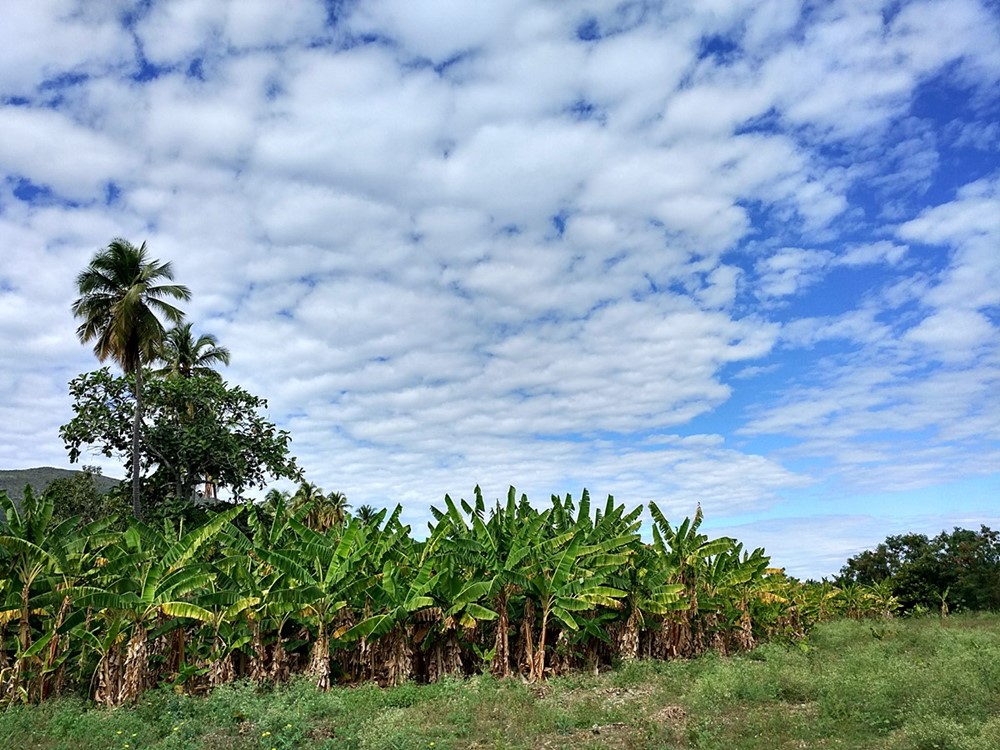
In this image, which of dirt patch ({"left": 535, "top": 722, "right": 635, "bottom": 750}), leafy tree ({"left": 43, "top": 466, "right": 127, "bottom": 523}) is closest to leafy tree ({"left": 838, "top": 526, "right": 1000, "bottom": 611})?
dirt patch ({"left": 535, "top": 722, "right": 635, "bottom": 750})

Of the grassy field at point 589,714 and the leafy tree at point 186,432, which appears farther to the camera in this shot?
the leafy tree at point 186,432

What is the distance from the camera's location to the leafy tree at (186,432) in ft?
108

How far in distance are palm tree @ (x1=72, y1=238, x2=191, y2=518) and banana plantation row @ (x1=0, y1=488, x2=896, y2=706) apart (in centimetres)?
1616

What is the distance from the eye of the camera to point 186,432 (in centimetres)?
3334

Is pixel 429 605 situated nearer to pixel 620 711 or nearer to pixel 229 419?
pixel 620 711

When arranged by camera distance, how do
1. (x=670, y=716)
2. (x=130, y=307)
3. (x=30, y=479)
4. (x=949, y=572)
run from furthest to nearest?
1. (x=30, y=479)
2. (x=949, y=572)
3. (x=130, y=307)
4. (x=670, y=716)

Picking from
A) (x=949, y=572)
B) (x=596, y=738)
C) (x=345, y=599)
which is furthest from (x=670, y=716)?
(x=949, y=572)

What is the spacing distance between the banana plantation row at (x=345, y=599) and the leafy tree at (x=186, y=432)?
17786 mm

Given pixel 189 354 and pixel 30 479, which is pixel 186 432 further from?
pixel 30 479

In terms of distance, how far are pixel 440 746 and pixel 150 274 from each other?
28.5m

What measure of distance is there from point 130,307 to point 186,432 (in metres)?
6.61

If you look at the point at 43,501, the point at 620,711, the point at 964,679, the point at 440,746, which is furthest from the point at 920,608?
the point at 43,501

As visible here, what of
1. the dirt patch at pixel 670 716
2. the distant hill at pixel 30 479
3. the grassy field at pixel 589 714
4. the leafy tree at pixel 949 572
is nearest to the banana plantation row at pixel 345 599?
the grassy field at pixel 589 714

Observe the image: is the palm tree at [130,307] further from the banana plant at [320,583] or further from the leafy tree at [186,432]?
the banana plant at [320,583]
